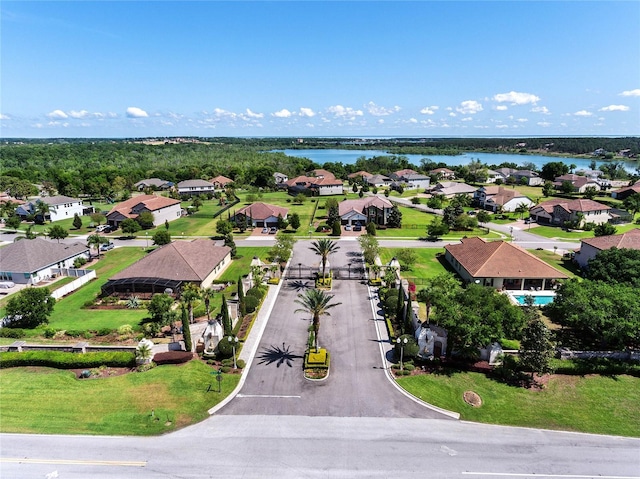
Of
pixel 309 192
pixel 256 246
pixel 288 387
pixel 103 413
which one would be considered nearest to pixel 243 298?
pixel 288 387

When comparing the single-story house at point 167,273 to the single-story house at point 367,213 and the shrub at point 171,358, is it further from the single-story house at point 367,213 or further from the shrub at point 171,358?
→ the single-story house at point 367,213

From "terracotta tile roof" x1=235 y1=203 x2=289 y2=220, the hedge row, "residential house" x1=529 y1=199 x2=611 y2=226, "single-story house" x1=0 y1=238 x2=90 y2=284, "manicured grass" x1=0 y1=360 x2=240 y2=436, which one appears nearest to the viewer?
"manicured grass" x1=0 y1=360 x2=240 y2=436

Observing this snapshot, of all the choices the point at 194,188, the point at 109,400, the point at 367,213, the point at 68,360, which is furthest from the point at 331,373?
the point at 194,188

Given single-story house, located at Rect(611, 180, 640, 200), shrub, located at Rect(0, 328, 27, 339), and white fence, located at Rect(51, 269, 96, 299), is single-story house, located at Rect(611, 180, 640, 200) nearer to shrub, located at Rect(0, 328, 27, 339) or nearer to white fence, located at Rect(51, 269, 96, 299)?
white fence, located at Rect(51, 269, 96, 299)

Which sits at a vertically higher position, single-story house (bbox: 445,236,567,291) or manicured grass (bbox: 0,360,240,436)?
single-story house (bbox: 445,236,567,291)

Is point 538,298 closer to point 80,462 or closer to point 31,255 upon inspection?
point 80,462

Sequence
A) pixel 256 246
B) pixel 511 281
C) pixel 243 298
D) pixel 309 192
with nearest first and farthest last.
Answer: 1. pixel 243 298
2. pixel 511 281
3. pixel 256 246
4. pixel 309 192

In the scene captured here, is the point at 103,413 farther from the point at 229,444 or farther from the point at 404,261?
the point at 404,261

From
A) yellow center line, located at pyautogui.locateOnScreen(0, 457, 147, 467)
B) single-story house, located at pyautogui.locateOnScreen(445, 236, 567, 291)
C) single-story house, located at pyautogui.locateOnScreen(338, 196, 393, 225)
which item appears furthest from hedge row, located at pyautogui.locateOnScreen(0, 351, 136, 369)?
single-story house, located at pyautogui.locateOnScreen(338, 196, 393, 225)
